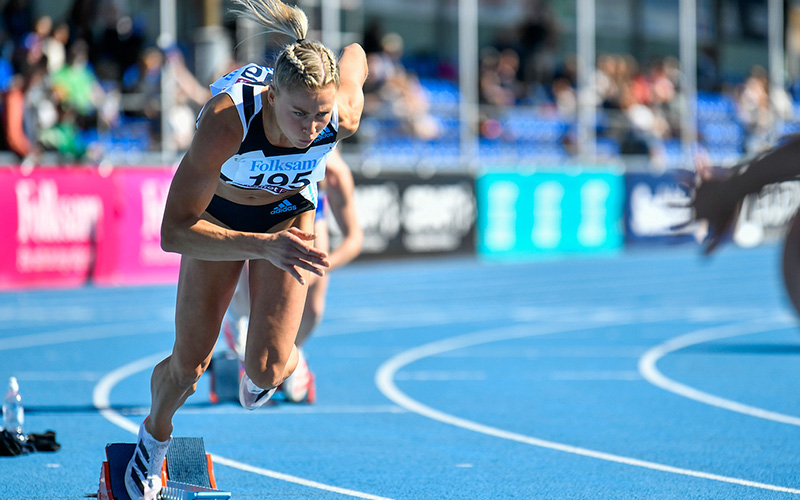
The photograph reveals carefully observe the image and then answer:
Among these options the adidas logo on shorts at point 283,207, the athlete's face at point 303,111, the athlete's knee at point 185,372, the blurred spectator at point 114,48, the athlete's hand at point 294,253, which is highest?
the blurred spectator at point 114,48

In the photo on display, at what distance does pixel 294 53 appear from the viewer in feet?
15.0

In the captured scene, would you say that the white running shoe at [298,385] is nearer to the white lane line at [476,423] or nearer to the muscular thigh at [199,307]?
the white lane line at [476,423]

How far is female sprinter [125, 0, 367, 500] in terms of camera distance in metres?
4.51

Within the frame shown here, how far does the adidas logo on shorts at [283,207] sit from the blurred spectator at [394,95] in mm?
15069

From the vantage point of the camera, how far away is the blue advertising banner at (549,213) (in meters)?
22.0

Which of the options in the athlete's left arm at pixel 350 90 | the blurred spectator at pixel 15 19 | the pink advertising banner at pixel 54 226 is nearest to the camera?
the athlete's left arm at pixel 350 90

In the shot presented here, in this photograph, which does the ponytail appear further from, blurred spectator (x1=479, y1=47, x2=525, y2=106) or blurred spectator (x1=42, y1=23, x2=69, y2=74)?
blurred spectator (x1=479, y1=47, x2=525, y2=106)

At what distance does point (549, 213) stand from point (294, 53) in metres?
18.6

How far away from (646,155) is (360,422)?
19.1m

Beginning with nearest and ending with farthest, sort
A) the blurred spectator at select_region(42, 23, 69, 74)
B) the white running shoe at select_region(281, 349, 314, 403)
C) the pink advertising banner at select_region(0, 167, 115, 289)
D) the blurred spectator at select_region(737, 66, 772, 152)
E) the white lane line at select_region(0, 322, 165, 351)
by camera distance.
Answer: the white running shoe at select_region(281, 349, 314, 403), the white lane line at select_region(0, 322, 165, 351), the pink advertising banner at select_region(0, 167, 115, 289), the blurred spectator at select_region(42, 23, 69, 74), the blurred spectator at select_region(737, 66, 772, 152)

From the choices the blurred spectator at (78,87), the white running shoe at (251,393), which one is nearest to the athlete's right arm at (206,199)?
the white running shoe at (251,393)

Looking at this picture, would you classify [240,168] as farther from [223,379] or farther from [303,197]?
[223,379]

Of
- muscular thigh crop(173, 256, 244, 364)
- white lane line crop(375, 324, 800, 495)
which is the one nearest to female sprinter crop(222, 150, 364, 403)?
white lane line crop(375, 324, 800, 495)

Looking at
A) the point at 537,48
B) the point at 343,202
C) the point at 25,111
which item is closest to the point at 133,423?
the point at 343,202
